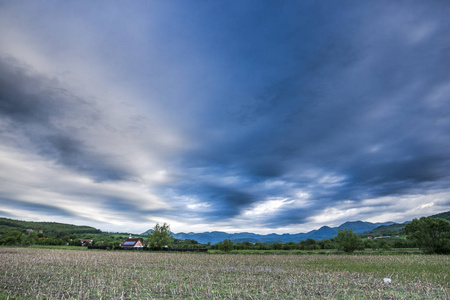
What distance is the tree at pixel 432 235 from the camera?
61.3m

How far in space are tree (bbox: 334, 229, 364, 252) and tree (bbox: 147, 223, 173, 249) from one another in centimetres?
6373

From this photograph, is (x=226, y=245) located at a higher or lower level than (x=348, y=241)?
lower

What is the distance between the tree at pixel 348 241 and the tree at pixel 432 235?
14.3 metres

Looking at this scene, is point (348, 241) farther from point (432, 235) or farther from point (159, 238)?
point (159, 238)

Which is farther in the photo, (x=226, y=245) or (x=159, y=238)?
(x=159, y=238)

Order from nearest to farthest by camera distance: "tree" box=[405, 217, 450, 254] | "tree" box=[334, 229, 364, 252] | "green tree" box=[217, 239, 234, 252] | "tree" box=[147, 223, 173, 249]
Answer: "tree" box=[405, 217, 450, 254]
"tree" box=[334, 229, 364, 252]
"green tree" box=[217, 239, 234, 252]
"tree" box=[147, 223, 173, 249]

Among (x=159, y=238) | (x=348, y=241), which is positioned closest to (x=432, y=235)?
(x=348, y=241)

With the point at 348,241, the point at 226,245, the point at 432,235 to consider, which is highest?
the point at 432,235

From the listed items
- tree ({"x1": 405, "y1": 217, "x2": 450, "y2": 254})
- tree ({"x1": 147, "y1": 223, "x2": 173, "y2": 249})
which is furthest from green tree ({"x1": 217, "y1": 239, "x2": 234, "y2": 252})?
tree ({"x1": 405, "y1": 217, "x2": 450, "y2": 254})

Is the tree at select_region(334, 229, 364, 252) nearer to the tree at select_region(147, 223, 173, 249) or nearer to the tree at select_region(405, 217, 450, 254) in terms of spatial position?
the tree at select_region(405, 217, 450, 254)

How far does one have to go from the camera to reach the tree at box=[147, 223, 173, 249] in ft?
323

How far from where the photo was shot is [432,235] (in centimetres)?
6419

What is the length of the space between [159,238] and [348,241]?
Result: 2747 inches

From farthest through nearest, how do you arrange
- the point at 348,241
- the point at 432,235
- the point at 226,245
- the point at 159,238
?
the point at 159,238, the point at 226,245, the point at 348,241, the point at 432,235
